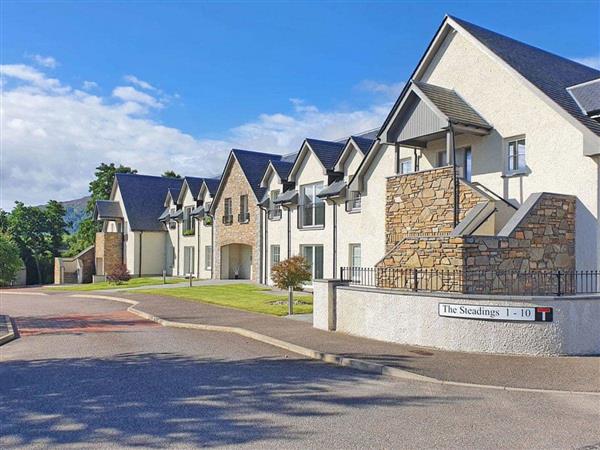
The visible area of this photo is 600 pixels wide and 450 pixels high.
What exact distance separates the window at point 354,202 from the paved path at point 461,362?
10.0 m

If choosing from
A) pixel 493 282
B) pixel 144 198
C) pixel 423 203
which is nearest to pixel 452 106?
pixel 423 203

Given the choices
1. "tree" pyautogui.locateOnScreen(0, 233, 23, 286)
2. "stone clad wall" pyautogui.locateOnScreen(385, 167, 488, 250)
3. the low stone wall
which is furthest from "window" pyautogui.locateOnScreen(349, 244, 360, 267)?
"tree" pyautogui.locateOnScreen(0, 233, 23, 286)

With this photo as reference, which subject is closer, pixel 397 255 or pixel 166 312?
pixel 397 255

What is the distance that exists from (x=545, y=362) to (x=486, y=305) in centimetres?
154

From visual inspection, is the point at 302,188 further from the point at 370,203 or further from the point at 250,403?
the point at 250,403

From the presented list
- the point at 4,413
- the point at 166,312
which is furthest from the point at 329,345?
the point at 166,312

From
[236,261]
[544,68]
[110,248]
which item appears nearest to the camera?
[544,68]

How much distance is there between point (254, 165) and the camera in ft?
116

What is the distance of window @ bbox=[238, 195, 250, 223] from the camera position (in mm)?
33956

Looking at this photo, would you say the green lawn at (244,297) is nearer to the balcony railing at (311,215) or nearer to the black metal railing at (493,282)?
the balcony railing at (311,215)

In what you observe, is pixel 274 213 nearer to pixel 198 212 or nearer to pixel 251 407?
pixel 198 212

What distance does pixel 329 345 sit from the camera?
493 inches

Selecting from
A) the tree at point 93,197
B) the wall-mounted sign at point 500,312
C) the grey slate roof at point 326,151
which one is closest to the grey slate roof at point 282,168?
the grey slate roof at point 326,151

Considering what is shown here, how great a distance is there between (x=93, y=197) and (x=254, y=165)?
3032cm
